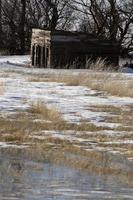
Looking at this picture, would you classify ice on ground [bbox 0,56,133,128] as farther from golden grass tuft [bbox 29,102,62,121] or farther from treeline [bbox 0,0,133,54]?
treeline [bbox 0,0,133,54]

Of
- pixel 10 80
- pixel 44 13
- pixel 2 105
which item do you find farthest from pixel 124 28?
pixel 2 105

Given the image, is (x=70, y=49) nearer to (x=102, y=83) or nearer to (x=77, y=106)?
(x=102, y=83)

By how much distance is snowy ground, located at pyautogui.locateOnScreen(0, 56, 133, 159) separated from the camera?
992 cm

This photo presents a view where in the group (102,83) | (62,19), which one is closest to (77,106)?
(102,83)

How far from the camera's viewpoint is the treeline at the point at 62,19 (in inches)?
1890

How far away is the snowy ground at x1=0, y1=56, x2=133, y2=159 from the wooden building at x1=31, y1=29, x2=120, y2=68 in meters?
11.3

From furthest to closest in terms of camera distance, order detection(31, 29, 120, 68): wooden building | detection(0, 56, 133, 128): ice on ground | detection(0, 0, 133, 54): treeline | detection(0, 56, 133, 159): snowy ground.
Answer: detection(0, 0, 133, 54): treeline < detection(31, 29, 120, 68): wooden building < detection(0, 56, 133, 128): ice on ground < detection(0, 56, 133, 159): snowy ground

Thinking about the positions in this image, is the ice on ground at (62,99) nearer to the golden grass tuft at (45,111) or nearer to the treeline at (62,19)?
the golden grass tuft at (45,111)

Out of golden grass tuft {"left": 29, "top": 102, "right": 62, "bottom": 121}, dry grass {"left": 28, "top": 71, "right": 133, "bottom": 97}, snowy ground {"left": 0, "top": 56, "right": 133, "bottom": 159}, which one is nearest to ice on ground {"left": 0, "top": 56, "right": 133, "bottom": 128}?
snowy ground {"left": 0, "top": 56, "right": 133, "bottom": 159}

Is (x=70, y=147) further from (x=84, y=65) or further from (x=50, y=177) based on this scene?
(x=84, y=65)

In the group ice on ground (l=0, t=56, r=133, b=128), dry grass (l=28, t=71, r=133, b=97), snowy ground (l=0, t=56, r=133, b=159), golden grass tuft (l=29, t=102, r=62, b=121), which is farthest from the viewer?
dry grass (l=28, t=71, r=133, b=97)

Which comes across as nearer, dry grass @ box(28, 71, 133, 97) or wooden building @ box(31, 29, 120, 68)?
dry grass @ box(28, 71, 133, 97)

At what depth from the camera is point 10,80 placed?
2225 cm

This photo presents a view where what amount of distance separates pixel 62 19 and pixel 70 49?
2645cm
